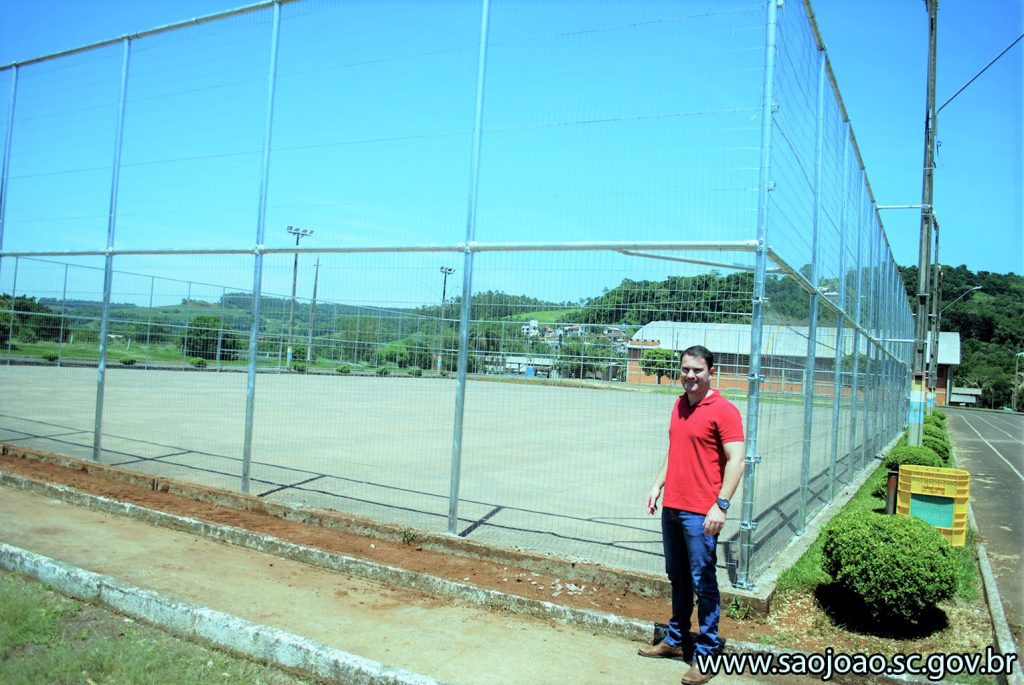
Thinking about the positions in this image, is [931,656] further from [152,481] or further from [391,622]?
[152,481]

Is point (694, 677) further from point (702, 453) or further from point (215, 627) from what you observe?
point (215, 627)

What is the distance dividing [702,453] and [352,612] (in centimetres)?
270

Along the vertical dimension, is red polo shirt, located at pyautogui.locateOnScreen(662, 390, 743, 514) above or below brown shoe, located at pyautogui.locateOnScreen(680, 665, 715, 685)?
above

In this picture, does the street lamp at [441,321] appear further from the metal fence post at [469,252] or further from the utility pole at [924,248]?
the utility pole at [924,248]

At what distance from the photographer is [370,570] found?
5957 mm

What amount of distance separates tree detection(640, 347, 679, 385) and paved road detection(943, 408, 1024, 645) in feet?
10.5

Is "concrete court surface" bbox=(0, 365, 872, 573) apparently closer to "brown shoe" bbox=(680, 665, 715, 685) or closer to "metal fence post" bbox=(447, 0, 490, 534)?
"metal fence post" bbox=(447, 0, 490, 534)

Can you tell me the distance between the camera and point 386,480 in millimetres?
10148

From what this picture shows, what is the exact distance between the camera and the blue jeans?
4.44 metres

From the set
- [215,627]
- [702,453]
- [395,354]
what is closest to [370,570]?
[215,627]

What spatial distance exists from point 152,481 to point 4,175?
609 cm

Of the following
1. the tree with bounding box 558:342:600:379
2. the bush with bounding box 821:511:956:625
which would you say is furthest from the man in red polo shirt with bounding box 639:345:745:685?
the tree with bounding box 558:342:600:379

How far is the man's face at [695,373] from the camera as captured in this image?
4496 mm

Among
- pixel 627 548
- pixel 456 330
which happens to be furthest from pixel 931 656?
pixel 456 330
